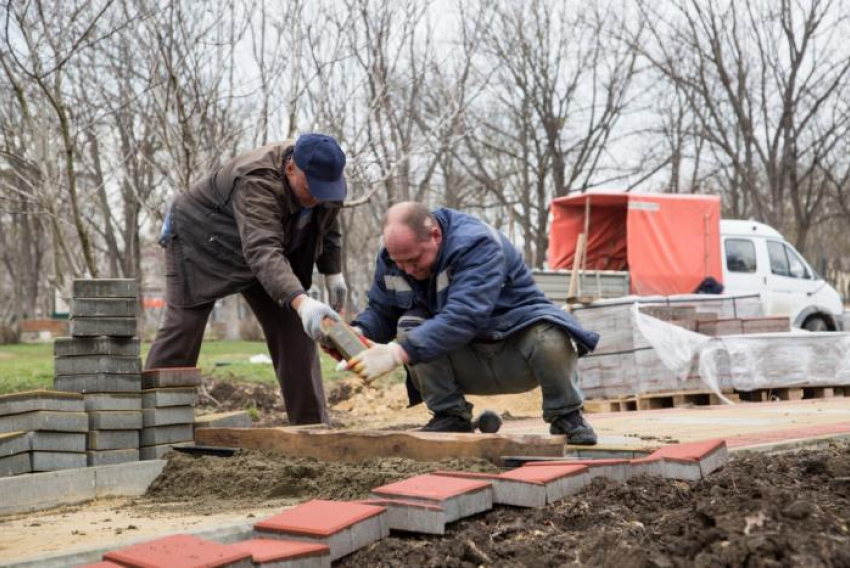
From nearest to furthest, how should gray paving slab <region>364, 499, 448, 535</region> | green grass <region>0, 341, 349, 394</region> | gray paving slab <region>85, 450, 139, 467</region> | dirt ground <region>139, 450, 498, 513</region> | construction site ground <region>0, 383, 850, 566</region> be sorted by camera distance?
1. construction site ground <region>0, 383, 850, 566</region>
2. gray paving slab <region>364, 499, 448, 535</region>
3. dirt ground <region>139, 450, 498, 513</region>
4. gray paving slab <region>85, 450, 139, 467</region>
5. green grass <region>0, 341, 349, 394</region>

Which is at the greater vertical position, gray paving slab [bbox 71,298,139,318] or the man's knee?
gray paving slab [bbox 71,298,139,318]

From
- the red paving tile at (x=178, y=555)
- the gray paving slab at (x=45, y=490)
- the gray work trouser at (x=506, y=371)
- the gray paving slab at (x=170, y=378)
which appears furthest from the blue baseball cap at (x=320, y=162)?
the red paving tile at (x=178, y=555)

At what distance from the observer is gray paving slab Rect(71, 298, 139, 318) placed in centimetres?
478

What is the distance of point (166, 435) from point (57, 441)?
0.60 meters

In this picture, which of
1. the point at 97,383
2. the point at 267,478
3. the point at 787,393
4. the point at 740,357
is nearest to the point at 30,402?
the point at 97,383

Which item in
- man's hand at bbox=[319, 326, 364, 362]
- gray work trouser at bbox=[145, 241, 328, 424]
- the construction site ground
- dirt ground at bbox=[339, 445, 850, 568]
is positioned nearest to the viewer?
dirt ground at bbox=[339, 445, 850, 568]

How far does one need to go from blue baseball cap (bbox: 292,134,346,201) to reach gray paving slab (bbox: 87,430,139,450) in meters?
1.54

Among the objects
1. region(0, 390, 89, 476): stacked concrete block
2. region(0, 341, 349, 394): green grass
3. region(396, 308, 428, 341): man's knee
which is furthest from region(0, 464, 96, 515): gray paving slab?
region(0, 341, 349, 394): green grass

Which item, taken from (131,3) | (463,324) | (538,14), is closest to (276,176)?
(463,324)

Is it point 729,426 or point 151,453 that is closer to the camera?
point 151,453

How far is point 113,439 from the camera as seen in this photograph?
4.62 meters

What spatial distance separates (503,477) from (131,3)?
305 inches

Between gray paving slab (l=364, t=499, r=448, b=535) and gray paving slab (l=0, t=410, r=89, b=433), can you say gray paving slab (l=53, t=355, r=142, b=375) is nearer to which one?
gray paving slab (l=0, t=410, r=89, b=433)

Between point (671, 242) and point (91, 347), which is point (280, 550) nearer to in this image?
point (91, 347)
